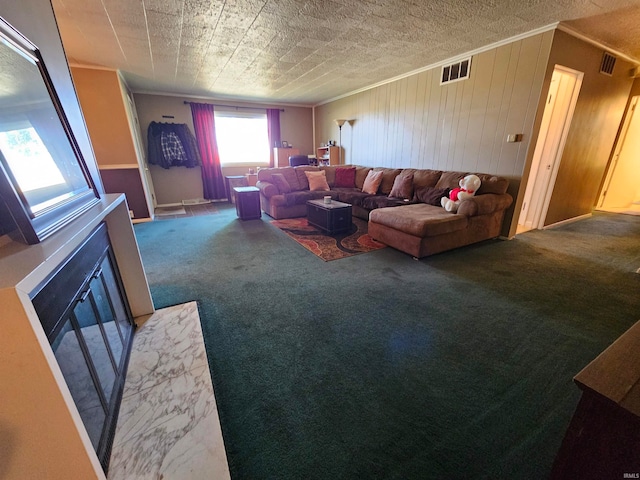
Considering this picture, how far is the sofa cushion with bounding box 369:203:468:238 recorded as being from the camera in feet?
9.16

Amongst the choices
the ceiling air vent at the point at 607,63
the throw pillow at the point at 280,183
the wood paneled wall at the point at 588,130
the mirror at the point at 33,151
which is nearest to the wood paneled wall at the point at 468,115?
the wood paneled wall at the point at 588,130

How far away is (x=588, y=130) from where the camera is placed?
3.72m

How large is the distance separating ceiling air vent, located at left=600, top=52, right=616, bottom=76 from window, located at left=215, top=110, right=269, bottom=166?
19.9 ft

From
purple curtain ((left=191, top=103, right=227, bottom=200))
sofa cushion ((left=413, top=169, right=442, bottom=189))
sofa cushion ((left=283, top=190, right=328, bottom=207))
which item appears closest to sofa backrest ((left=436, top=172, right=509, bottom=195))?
sofa cushion ((left=413, top=169, right=442, bottom=189))

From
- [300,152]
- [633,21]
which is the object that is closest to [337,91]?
[300,152]

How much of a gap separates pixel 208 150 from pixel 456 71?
202 inches

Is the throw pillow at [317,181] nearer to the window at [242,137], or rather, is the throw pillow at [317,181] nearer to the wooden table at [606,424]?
the window at [242,137]

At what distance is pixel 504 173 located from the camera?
11.0ft

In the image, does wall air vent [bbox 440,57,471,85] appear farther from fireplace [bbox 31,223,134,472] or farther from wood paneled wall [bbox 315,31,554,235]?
fireplace [bbox 31,223,134,472]

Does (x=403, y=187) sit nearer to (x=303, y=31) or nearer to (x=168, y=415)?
(x=303, y=31)

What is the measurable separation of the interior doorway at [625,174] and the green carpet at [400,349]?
2.59 m

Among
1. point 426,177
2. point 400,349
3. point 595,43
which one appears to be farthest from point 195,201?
point 595,43

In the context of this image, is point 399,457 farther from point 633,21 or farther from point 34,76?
point 633,21

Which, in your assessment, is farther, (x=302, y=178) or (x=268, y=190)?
(x=302, y=178)
